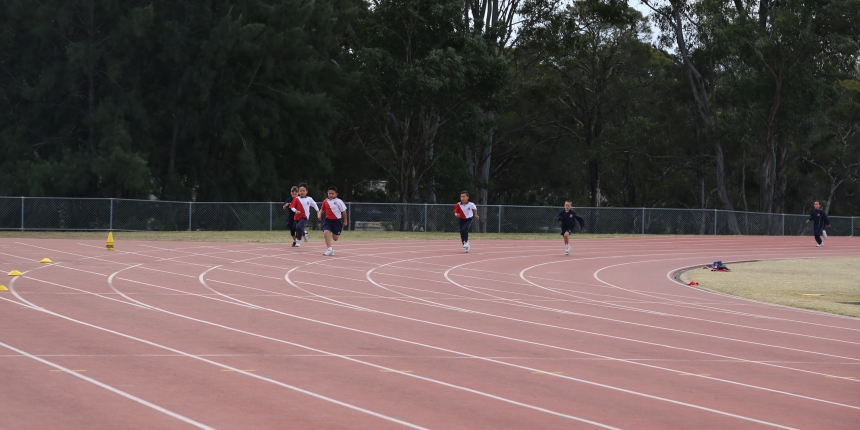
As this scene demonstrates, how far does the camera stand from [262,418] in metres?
7.60

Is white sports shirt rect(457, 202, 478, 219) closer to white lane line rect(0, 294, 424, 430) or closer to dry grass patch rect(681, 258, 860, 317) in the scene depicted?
dry grass patch rect(681, 258, 860, 317)

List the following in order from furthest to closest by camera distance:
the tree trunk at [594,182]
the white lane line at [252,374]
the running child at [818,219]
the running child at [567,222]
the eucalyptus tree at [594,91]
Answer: the tree trunk at [594,182]
the eucalyptus tree at [594,91]
the running child at [818,219]
the running child at [567,222]
the white lane line at [252,374]

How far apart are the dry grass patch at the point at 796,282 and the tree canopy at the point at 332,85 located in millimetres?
19554

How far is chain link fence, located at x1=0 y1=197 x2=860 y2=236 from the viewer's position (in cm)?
3803

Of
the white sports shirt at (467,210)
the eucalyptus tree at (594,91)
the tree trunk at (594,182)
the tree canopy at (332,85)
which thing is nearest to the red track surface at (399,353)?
the white sports shirt at (467,210)

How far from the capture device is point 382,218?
4278 centimetres

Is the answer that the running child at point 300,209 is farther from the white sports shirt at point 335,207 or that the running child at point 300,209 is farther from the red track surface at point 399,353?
the red track surface at point 399,353

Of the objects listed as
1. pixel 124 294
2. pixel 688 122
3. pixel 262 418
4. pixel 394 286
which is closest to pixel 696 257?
pixel 394 286

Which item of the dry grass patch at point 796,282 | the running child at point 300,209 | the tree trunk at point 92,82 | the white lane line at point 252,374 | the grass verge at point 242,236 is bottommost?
the dry grass patch at point 796,282

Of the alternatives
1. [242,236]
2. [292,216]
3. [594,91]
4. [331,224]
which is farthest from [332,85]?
[331,224]

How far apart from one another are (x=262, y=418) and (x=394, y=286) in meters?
11.8

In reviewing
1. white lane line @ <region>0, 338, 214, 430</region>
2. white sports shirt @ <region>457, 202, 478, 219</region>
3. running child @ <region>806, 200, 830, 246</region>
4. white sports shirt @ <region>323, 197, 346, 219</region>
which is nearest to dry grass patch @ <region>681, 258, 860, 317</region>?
white sports shirt @ <region>457, 202, 478, 219</region>

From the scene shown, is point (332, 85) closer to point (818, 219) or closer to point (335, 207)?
point (818, 219)

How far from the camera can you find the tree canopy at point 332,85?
4625 centimetres
